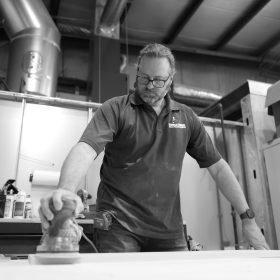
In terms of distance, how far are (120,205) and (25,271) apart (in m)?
0.74

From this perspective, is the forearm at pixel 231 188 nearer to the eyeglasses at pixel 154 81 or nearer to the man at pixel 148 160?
the man at pixel 148 160

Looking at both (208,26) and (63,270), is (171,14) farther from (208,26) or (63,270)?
(63,270)

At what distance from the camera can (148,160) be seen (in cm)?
136

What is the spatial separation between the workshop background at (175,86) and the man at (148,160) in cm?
74

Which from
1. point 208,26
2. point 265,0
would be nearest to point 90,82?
point 208,26

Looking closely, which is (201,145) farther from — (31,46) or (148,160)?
(31,46)

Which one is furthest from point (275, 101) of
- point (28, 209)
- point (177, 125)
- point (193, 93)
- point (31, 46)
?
point (31, 46)

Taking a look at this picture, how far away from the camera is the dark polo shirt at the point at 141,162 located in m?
1.28

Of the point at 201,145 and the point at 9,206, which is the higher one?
the point at 201,145

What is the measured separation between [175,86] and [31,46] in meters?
1.55

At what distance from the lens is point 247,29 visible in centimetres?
406

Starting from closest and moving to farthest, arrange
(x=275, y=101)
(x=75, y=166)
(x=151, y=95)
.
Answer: (x=75, y=166), (x=151, y=95), (x=275, y=101)

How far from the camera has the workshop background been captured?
2.38 metres

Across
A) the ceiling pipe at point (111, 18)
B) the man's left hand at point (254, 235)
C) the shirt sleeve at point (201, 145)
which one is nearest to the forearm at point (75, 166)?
the shirt sleeve at point (201, 145)
